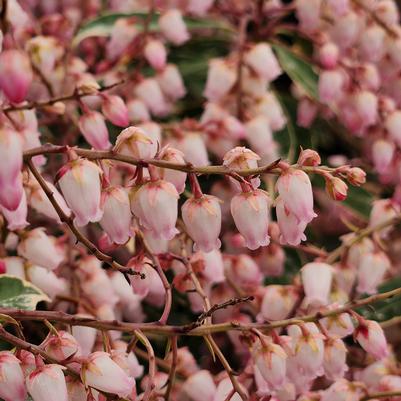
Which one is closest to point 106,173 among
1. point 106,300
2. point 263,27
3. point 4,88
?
point 4,88

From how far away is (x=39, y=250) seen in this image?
100cm

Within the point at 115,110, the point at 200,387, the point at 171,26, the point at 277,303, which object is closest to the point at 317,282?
the point at 277,303

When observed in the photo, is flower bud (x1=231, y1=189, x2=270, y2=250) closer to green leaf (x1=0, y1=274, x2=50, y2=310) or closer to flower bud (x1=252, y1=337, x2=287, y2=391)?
flower bud (x1=252, y1=337, x2=287, y2=391)

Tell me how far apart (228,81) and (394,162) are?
0.24 meters

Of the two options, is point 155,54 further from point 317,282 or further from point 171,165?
point 171,165

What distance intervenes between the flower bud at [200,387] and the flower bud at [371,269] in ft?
0.78

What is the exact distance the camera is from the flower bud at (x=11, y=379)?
75 centimetres

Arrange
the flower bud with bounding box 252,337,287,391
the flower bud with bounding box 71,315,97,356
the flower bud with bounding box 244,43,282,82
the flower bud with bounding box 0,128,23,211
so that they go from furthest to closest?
the flower bud with bounding box 244,43,282,82 < the flower bud with bounding box 71,315,97,356 < the flower bud with bounding box 252,337,287,391 < the flower bud with bounding box 0,128,23,211

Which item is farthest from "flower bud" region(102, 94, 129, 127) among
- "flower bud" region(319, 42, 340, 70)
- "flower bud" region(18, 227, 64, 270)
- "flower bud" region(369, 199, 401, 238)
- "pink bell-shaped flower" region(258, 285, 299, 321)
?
"flower bud" region(319, 42, 340, 70)

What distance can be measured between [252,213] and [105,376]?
6.6 inches

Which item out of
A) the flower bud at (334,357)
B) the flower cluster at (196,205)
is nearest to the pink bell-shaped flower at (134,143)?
the flower cluster at (196,205)

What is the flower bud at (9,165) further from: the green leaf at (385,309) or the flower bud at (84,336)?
the green leaf at (385,309)

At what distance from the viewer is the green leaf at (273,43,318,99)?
56.1 inches

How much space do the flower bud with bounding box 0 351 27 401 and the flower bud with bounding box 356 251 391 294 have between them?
0.47 m
